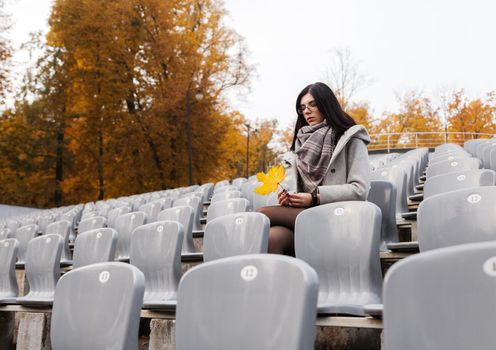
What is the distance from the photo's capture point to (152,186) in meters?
25.3

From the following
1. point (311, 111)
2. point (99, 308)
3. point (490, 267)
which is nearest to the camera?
point (490, 267)

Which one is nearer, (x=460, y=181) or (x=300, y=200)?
(x=300, y=200)

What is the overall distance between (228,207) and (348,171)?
171 centimetres

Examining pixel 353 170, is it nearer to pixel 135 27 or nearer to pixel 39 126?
pixel 135 27

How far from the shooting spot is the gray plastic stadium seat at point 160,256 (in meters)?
4.07

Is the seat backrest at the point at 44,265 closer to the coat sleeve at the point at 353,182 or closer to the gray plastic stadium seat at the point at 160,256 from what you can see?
the gray plastic stadium seat at the point at 160,256

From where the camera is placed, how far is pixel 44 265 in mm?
5070

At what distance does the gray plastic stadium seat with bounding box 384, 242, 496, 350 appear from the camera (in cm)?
137

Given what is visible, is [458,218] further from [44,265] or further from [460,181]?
[44,265]

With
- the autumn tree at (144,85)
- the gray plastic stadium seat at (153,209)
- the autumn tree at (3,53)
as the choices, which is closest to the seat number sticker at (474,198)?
the gray plastic stadium seat at (153,209)

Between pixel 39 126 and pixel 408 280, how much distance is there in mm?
33264

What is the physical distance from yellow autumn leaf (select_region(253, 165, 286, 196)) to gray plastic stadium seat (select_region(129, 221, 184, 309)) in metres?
0.81

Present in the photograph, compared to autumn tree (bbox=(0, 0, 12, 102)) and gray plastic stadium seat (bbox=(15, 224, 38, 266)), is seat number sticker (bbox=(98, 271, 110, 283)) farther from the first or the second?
autumn tree (bbox=(0, 0, 12, 102))

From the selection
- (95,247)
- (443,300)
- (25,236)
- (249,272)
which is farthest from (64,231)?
(443,300)
